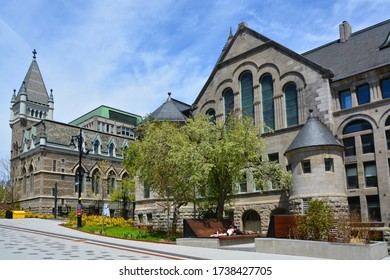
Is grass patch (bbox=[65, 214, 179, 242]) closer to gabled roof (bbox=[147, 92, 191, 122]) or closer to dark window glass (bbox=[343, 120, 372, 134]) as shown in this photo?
gabled roof (bbox=[147, 92, 191, 122])

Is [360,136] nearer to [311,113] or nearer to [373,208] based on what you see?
[311,113]

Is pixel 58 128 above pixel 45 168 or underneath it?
above

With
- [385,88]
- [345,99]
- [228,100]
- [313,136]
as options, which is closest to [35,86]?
[228,100]

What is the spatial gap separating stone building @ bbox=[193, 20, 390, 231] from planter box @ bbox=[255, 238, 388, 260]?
31.1ft

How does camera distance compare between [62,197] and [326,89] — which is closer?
[326,89]

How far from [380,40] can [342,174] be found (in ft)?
36.7

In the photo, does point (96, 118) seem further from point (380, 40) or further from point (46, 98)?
point (380, 40)

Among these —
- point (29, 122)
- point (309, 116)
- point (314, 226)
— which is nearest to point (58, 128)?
point (29, 122)

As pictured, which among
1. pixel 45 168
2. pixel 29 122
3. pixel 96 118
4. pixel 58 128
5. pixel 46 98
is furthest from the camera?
pixel 96 118

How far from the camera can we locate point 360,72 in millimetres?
27812

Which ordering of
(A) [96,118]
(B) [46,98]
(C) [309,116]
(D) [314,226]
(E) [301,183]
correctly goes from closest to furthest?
1. (D) [314,226]
2. (E) [301,183]
3. (C) [309,116]
4. (B) [46,98]
5. (A) [96,118]

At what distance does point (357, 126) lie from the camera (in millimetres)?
27797

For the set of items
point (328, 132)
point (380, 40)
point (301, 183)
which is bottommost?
point (301, 183)

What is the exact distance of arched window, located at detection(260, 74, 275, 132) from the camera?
3209 centimetres
